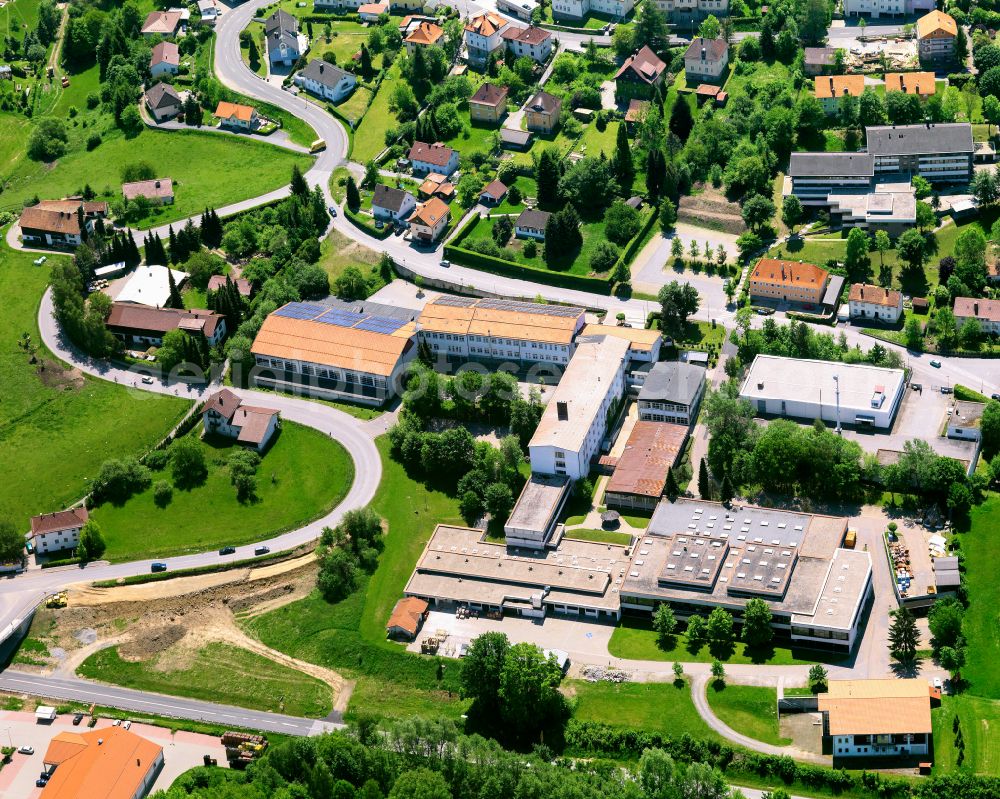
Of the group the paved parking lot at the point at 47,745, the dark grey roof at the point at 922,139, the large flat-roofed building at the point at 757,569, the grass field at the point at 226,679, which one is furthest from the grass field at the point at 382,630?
the dark grey roof at the point at 922,139

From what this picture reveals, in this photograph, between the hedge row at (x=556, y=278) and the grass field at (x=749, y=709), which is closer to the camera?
the grass field at (x=749, y=709)

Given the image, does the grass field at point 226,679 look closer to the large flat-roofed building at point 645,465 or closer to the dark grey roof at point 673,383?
the large flat-roofed building at point 645,465

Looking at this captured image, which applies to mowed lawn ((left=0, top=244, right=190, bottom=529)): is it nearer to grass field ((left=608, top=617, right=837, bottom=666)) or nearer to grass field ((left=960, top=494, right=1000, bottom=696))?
grass field ((left=608, top=617, right=837, bottom=666))

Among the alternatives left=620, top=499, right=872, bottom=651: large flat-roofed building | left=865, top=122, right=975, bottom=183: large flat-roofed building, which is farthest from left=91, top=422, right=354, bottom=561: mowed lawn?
left=865, top=122, right=975, bottom=183: large flat-roofed building

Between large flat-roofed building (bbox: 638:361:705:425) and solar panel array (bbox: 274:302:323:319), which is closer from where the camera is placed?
large flat-roofed building (bbox: 638:361:705:425)

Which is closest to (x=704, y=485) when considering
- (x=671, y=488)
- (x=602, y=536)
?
(x=671, y=488)

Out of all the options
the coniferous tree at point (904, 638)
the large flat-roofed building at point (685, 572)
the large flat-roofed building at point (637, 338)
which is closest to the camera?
the coniferous tree at point (904, 638)
